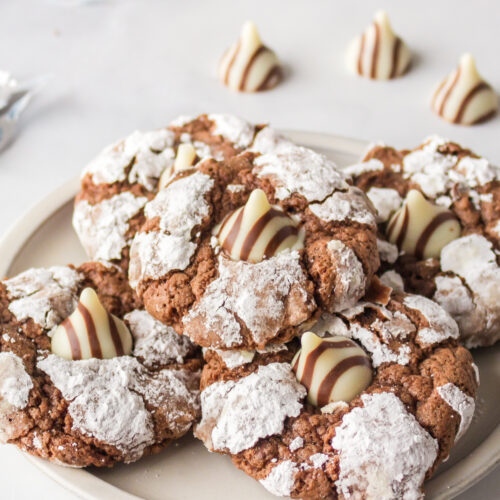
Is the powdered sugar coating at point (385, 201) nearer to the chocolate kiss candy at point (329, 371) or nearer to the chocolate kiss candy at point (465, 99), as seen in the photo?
the chocolate kiss candy at point (329, 371)

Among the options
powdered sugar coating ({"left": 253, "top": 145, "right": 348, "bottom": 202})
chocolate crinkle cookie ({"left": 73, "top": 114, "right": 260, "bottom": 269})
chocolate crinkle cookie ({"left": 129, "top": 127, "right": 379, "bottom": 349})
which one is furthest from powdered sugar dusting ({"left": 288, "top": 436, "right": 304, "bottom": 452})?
chocolate crinkle cookie ({"left": 73, "top": 114, "right": 260, "bottom": 269})

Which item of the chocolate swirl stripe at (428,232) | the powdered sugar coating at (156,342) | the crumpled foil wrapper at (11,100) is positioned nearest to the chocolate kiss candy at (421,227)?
the chocolate swirl stripe at (428,232)

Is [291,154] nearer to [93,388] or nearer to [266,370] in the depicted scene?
[266,370]

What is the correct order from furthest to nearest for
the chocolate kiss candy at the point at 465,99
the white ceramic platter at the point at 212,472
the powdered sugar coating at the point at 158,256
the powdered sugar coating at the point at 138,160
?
the chocolate kiss candy at the point at 465,99
the powdered sugar coating at the point at 138,160
the powdered sugar coating at the point at 158,256
the white ceramic platter at the point at 212,472

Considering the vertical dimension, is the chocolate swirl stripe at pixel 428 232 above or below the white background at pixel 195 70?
below

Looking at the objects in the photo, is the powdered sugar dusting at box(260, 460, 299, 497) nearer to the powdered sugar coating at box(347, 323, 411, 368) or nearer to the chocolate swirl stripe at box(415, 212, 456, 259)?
the powdered sugar coating at box(347, 323, 411, 368)

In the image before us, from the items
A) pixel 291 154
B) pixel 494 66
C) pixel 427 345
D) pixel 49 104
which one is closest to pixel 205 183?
pixel 291 154

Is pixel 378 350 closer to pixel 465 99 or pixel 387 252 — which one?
pixel 387 252
